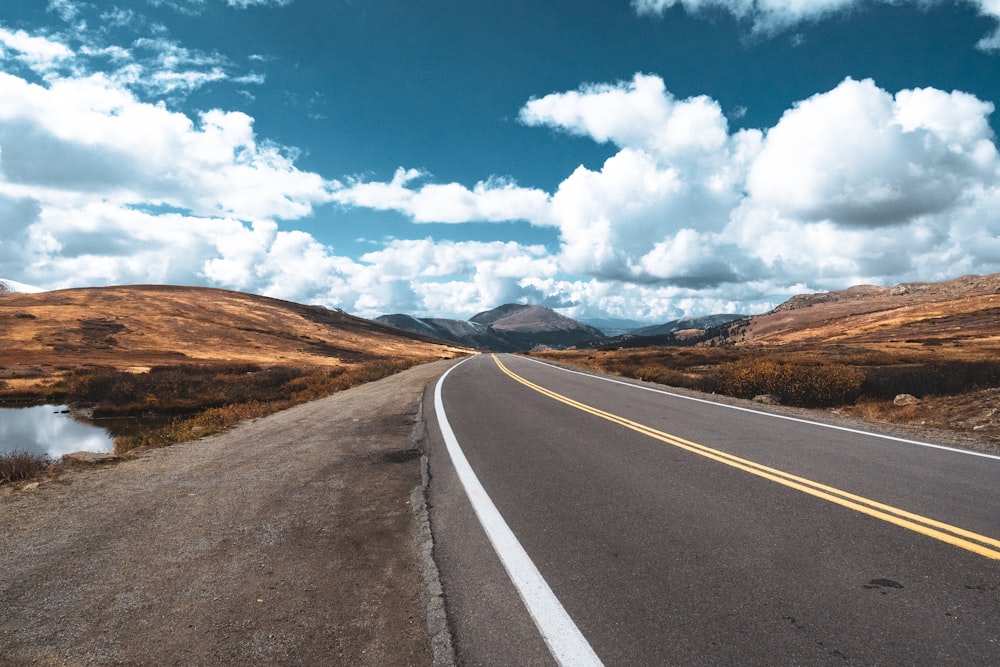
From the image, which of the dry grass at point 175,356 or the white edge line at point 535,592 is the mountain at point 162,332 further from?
the white edge line at point 535,592

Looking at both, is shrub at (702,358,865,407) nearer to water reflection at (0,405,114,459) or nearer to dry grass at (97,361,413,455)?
dry grass at (97,361,413,455)

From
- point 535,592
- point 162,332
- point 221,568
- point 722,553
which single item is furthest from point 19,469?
point 162,332

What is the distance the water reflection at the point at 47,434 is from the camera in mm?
16688

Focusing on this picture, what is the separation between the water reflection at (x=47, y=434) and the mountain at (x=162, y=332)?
21.8 metres

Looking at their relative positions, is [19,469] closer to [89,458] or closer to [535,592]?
[89,458]

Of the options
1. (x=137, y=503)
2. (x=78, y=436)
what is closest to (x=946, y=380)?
(x=137, y=503)

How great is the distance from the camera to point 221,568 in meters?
3.97

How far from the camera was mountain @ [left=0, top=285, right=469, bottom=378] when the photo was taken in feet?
185

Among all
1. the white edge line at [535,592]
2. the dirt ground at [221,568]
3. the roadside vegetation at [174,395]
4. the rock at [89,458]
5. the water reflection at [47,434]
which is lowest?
the water reflection at [47,434]

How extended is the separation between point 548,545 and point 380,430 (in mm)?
6884

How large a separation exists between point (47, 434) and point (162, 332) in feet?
230

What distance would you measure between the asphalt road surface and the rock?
542 centimetres

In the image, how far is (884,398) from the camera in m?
15.1

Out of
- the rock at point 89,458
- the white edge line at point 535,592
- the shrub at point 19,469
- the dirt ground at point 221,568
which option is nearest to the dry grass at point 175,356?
the shrub at point 19,469
